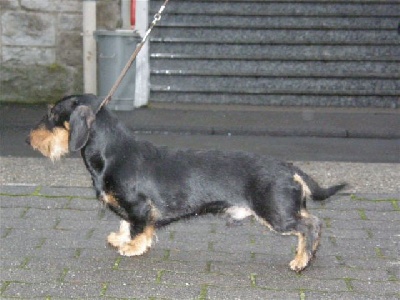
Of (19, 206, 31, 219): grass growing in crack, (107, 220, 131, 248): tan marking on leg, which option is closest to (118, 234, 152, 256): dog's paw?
(107, 220, 131, 248): tan marking on leg

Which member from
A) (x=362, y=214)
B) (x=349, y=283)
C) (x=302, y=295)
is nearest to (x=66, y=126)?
(x=302, y=295)

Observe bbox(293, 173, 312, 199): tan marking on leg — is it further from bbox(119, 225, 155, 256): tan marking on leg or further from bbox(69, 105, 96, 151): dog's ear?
bbox(69, 105, 96, 151): dog's ear

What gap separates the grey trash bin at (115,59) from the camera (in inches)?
437

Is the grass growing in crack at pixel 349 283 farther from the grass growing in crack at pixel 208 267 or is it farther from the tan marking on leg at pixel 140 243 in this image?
the tan marking on leg at pixel 140 243

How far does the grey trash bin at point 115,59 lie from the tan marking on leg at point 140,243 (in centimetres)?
568

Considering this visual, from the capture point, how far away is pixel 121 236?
229 inches

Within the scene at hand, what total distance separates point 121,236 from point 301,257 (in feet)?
4.01

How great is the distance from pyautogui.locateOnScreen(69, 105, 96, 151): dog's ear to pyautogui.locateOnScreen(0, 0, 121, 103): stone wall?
6556mm

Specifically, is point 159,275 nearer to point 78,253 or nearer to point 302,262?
point 78,253

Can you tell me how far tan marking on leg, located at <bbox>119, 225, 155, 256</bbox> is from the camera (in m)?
5.60

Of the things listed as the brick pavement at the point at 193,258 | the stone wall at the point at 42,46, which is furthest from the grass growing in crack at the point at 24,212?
→ the stone wall at the point at 42,46

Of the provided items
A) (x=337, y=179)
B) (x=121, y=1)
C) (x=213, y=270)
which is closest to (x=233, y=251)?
(x=213, y=270)

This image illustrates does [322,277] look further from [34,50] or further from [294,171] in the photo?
[34,50]

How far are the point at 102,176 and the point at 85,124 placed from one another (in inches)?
14.5
